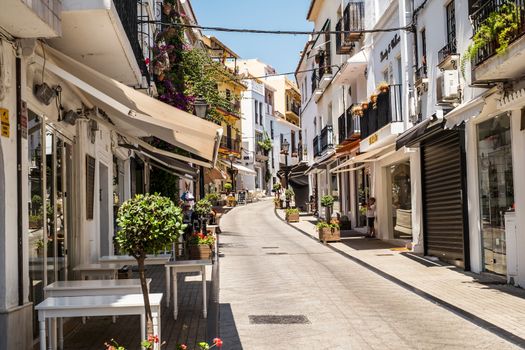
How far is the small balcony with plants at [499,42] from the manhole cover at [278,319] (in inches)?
204

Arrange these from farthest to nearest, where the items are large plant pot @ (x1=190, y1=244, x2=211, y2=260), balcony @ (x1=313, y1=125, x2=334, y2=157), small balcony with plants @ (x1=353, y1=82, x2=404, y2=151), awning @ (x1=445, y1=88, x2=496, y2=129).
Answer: balcony @ (x1=313, y1=125, x2=334, y2=157)
small balcony with plants @ (x1=353, y1=82, x2=404, y2=151)
large plant pot @ (x1=190, y1=244, x2=211, y2=260)
awning @ (x1=445, y1=88, x2=496, y2=129)

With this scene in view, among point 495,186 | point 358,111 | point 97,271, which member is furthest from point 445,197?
point 97,271

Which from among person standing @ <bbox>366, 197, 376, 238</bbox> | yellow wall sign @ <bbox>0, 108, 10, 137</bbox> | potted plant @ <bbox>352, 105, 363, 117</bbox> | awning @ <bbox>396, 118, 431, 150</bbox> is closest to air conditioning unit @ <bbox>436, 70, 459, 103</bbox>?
awning @ <bbox>396, 118, 431, 150</bbox>

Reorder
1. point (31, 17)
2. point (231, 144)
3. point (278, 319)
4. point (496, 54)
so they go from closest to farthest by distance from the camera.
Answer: point (31, 17), point (278, 319), point (496, 54), point (231, 144)

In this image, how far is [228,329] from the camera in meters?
9.18

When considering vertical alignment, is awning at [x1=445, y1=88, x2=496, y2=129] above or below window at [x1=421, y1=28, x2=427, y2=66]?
below

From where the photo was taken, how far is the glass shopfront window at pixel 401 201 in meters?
21.6

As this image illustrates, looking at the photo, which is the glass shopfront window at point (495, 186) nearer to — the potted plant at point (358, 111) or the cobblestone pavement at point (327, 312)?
the cobblestone pavement at point (327, 312)

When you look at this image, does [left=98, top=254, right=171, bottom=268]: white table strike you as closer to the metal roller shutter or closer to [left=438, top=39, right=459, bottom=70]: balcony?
the metal roller shutter

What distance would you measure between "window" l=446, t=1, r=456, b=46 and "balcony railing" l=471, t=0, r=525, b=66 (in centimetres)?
231

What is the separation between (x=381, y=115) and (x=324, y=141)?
1398 cm

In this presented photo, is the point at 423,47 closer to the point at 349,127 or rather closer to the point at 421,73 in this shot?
the point at 421,73

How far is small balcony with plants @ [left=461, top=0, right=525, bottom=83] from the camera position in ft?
35.0

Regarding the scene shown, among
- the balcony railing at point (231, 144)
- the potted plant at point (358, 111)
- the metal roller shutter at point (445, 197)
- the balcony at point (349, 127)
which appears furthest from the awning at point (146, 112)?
the balcony railing at point (231, 144)
